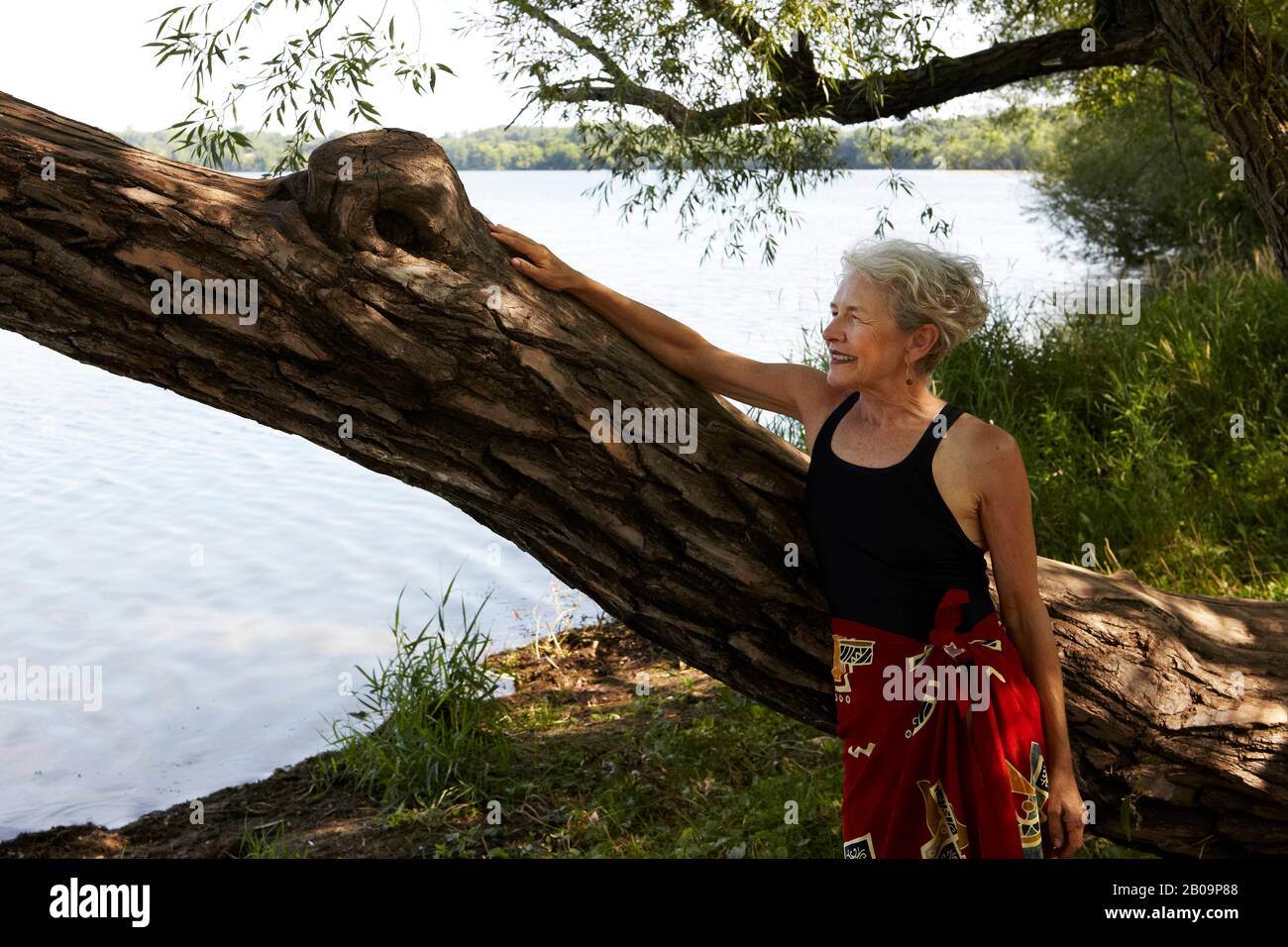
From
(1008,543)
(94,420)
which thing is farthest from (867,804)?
(94,420)

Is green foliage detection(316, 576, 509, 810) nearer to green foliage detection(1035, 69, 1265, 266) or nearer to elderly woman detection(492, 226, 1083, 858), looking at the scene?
elderly woman detection(492, 226, 1083, 858)

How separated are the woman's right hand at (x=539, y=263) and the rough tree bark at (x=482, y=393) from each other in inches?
1.5

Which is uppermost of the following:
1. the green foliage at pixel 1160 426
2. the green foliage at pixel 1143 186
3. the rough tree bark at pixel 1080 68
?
the green foliage at pixel 1143 186

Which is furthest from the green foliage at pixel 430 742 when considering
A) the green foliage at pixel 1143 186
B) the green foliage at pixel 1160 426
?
the green foliage at pixel 1143 186

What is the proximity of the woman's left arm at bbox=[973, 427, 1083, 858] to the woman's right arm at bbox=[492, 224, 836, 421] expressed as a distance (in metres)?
0.46

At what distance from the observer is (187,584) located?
833 cm

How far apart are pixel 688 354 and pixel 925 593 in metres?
0.77

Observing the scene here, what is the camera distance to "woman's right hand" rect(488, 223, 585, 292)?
260 centimetres


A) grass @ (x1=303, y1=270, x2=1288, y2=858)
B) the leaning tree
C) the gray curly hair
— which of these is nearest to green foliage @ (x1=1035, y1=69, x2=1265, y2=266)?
grass @ (x1=303, y1=270, x2=1288, y2=858)

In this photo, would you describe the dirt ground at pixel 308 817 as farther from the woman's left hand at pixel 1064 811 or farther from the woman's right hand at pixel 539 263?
the woman's right hand at pixel 539 263

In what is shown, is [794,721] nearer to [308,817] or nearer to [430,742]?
[430,742]

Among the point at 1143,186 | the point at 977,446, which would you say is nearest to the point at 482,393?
the point at 977,446

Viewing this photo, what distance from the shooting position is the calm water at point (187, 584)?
6.16m
